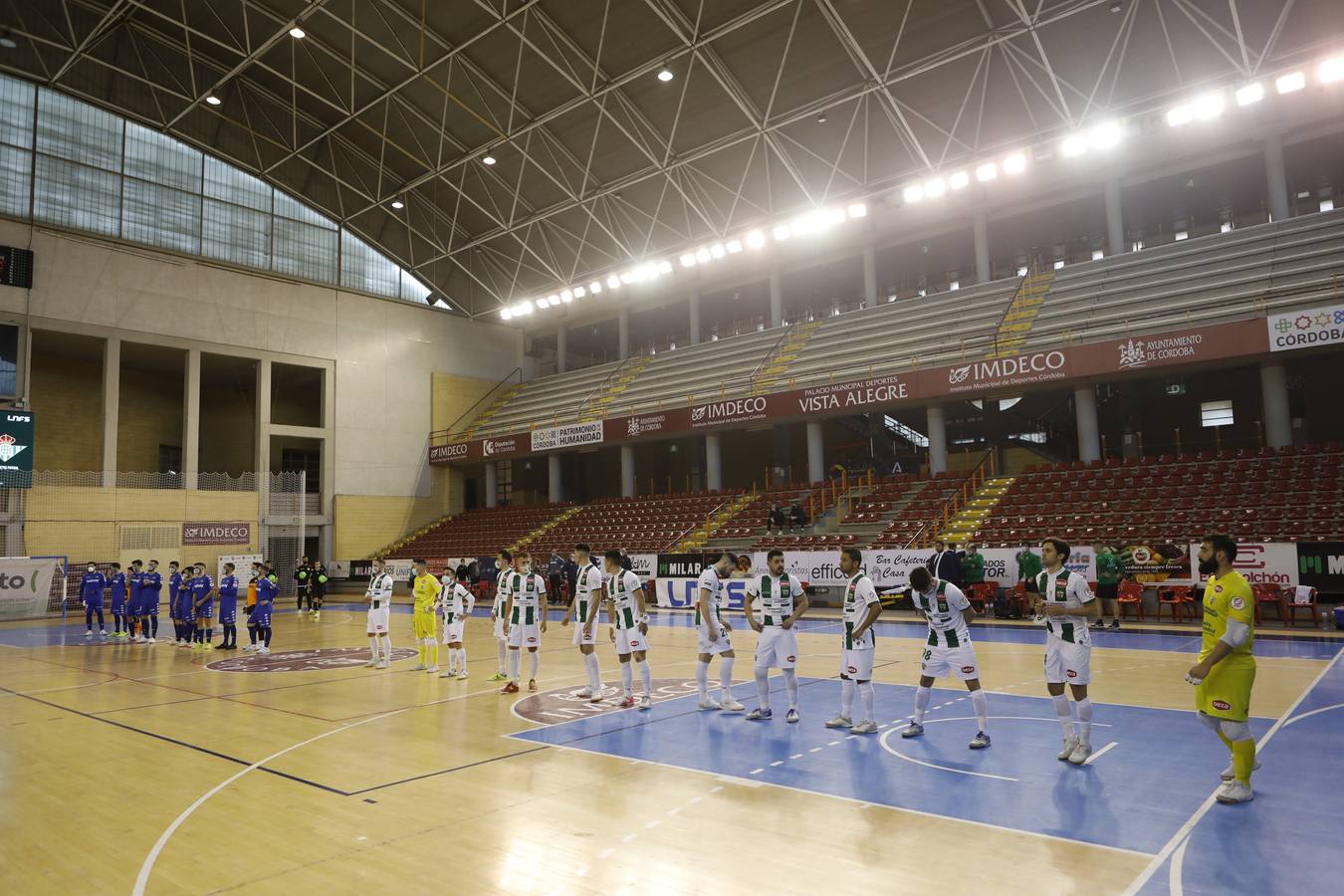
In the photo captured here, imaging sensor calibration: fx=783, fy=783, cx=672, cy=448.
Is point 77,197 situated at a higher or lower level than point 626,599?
higher

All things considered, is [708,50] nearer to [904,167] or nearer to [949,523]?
[904,167]

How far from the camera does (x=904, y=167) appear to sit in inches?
1236

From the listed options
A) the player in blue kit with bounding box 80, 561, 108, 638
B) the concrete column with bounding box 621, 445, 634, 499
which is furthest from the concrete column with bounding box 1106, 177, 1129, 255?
the player in blue kit with bounding box 80, 561, 108, 638

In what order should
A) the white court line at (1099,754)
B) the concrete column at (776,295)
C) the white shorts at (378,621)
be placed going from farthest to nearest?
the concrete column at (776,295)
the white shorts at (378,621)
the white court line at (1099,754)

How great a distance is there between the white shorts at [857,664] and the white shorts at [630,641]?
Result: 3022 mm

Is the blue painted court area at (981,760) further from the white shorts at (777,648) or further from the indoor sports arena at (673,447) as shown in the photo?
the white shorts at (777,648)

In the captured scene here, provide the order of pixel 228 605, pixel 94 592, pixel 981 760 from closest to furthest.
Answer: pixel 981 760 → pixel 228 605 → pixel 94 592

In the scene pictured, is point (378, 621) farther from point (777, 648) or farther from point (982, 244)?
point (982, 244)

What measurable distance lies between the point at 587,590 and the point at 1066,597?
22.1 ft

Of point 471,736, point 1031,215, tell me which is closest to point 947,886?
point 471,736

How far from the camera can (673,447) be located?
147 ft

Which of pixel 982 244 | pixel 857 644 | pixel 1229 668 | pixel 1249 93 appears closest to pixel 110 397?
pixel 857 644

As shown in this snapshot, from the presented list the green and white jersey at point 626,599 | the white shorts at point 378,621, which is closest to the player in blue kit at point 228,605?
the white shorts at point 378,621

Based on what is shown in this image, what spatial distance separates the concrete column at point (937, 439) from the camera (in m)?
28.5
